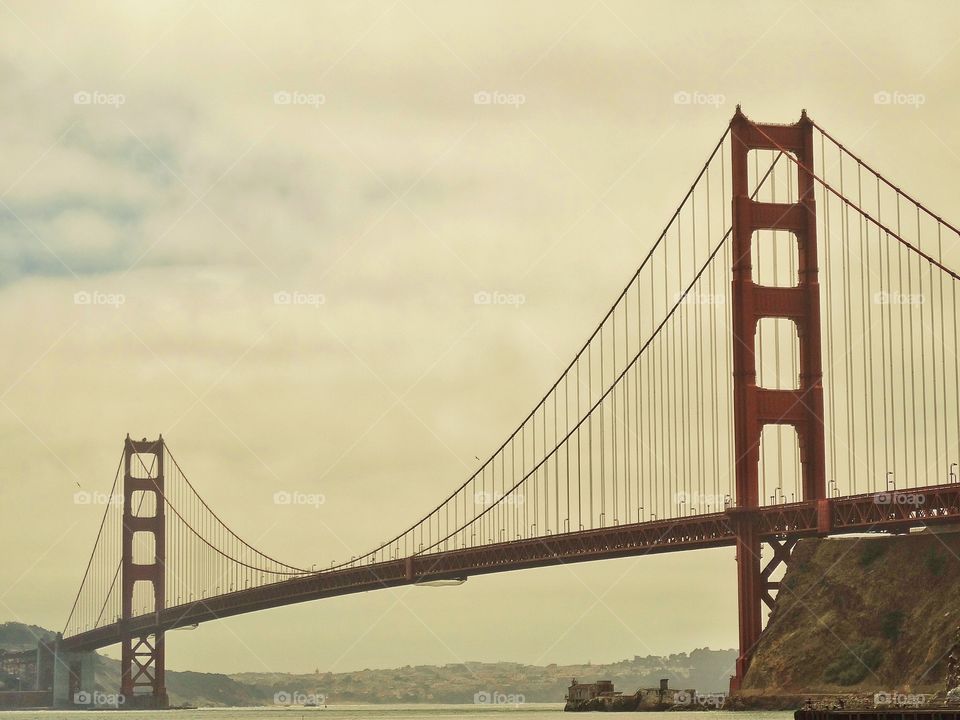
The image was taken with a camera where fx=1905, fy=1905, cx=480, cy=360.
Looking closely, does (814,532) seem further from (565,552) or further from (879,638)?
(565,552)

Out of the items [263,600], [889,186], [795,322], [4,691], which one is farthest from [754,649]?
[4,691]

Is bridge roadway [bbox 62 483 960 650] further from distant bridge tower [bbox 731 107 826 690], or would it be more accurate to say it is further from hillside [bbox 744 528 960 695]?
hillside [bbox 744 528 960 695]

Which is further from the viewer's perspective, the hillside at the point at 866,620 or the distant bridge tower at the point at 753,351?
the distant bridge tower at the point at 753,351

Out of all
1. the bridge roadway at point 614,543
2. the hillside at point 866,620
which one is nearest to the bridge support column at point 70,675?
the bridge roadway at point 614,543

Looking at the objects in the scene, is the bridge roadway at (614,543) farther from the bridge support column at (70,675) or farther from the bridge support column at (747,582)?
the bridge support column at (70,675)

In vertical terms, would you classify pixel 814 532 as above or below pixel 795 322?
below

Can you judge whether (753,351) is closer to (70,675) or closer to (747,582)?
(747,582)

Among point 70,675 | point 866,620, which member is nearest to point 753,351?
point 866,620
